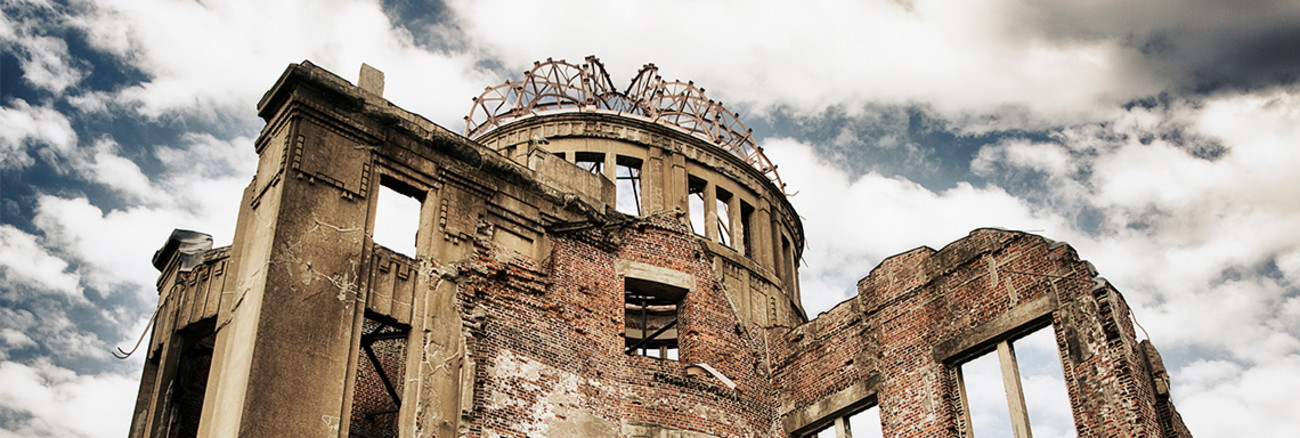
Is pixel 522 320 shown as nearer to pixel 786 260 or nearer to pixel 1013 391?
pixel 1013 391

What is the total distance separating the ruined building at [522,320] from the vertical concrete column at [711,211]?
18.0ft

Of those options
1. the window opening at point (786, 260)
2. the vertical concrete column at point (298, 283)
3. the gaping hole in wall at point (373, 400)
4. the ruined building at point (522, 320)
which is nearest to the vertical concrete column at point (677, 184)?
the window opening at point (786, 260)

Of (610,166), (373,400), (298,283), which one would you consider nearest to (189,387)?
(373,400)

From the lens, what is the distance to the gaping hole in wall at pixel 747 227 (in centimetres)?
2328

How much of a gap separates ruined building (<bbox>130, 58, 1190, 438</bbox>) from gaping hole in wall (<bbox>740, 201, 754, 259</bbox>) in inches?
257

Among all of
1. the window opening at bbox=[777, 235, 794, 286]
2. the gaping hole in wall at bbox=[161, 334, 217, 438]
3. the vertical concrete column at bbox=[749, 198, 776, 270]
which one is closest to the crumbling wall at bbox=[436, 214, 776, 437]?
the gaping hole in wall at bbox=[161, 334, 217, 438]

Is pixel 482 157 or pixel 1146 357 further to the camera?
pixel 482 157

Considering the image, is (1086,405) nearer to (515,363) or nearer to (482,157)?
(515,363)

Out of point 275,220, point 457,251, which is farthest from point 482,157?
point 275,220

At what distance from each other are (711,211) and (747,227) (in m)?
1.59

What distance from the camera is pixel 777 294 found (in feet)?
75.1

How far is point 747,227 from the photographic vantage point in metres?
24.1

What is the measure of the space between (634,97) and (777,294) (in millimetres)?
6049

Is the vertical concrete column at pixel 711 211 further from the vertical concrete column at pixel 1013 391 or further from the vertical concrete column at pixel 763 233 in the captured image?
the vertical concrete column at pixel 1013 391
